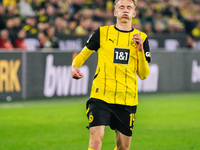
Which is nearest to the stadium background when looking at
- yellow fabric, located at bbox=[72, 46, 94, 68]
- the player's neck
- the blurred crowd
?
the blurred crowd

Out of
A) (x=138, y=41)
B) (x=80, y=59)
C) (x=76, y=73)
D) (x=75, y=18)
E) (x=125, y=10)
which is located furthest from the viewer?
(x=75, y=18)

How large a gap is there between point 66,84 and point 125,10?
10.1 m

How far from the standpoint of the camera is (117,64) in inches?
228

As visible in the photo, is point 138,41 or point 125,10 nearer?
point 138,41

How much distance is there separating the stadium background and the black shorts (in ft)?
8.92

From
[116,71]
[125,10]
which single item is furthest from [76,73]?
[125,10]

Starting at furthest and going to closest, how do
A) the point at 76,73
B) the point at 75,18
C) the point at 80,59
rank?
the point at 75,18, the point at 80,59, the point at 76,73

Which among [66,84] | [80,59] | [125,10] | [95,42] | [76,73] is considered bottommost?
[66,84]

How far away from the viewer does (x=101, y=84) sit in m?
5.82

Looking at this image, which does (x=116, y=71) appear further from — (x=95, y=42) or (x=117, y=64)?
(x=95, y=42)

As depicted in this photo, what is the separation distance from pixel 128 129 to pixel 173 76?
1329 centimetres

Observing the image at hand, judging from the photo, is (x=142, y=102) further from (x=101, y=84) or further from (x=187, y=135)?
(x=101, y=84)

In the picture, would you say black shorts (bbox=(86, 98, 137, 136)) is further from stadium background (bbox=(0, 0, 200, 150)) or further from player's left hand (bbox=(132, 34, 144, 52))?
stadium background (bbox=(0, 0, 200, 150))

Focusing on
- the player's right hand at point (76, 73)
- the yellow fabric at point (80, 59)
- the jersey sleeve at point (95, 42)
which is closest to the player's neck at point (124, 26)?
the jersey sleeve at point (95, 42)
